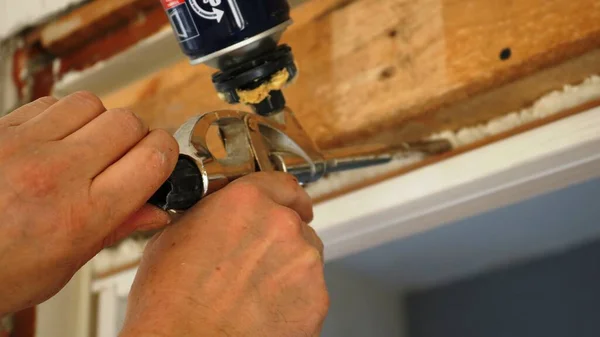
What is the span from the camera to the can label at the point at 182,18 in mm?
438

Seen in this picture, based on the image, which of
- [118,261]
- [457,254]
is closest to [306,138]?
[118,261]

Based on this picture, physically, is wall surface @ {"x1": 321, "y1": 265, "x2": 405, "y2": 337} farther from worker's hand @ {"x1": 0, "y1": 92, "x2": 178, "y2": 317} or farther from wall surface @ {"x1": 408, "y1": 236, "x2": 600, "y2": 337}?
worker's hand @ {"x1": 0, "y1": 92, "x2": 178, "y2": 317}

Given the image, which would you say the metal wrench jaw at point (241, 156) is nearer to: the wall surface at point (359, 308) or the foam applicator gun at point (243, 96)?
the foam applicator gun at point (243, 96)

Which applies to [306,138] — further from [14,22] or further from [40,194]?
[14,22]

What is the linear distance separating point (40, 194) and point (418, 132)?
15.9 inches

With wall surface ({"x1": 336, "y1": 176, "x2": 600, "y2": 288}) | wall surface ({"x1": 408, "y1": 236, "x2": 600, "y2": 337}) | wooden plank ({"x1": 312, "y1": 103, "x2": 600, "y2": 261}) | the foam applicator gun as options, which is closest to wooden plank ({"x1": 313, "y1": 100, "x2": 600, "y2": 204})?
wooden plank ({"x1": 312, "y1": 103, "x2": 600, "y2": 261})

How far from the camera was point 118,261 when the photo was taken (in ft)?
2.63

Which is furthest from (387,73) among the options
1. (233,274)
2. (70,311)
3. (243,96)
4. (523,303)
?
(523,303)

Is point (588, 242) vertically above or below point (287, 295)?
Result: below

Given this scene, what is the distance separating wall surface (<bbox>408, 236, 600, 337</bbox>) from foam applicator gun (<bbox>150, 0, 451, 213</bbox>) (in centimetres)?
78

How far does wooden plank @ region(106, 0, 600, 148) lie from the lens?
53 cm

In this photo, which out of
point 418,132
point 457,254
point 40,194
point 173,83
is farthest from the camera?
point 457,254

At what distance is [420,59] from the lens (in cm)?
60

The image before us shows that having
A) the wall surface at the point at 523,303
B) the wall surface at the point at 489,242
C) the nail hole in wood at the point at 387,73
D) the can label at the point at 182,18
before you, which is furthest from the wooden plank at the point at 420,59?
the wall surface at the point at 523,303
